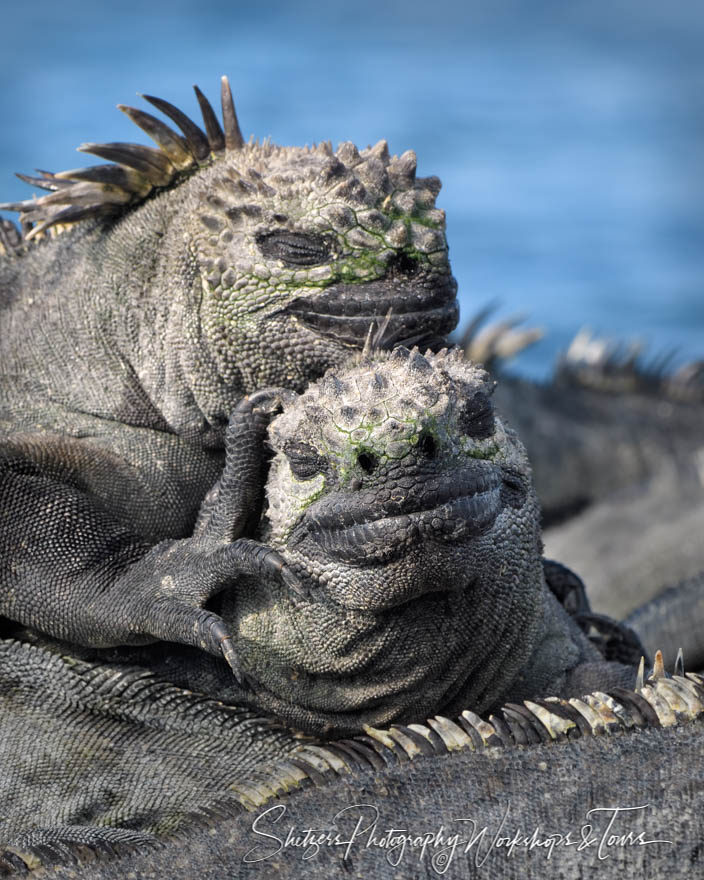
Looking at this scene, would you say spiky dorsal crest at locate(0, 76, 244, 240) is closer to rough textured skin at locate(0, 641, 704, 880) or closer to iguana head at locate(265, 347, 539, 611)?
iguana head at locate(265, 347, 539, 611)

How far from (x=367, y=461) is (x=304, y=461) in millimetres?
303

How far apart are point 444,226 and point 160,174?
1.21m

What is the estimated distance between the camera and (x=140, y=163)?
549cm

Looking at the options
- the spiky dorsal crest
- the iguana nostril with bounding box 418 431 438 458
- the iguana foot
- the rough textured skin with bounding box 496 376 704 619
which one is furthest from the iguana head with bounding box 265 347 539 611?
the rough textured skin with bounding box 496 376 704 619

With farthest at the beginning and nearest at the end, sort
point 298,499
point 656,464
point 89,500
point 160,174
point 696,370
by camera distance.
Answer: point 696,370 → point 656,464 → point 160,174 → point 89,500 → point 298,499

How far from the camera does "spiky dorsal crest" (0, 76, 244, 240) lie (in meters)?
5.47

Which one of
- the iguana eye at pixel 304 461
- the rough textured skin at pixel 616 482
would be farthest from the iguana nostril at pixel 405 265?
the rough textured skin at pixel 616 482

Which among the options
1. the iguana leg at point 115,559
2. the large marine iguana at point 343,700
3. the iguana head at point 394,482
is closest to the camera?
the large marine iguana at point 343,700

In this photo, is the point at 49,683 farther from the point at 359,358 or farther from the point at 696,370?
the point at 696,370

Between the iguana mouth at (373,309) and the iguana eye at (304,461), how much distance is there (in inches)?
26.2

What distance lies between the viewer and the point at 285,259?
506cm

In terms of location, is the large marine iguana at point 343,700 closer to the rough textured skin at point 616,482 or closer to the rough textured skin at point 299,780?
the rough textured skin at point 299,780

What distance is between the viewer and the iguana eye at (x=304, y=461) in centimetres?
432

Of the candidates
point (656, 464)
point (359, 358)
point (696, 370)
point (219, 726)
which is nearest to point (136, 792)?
point (219, 726)
